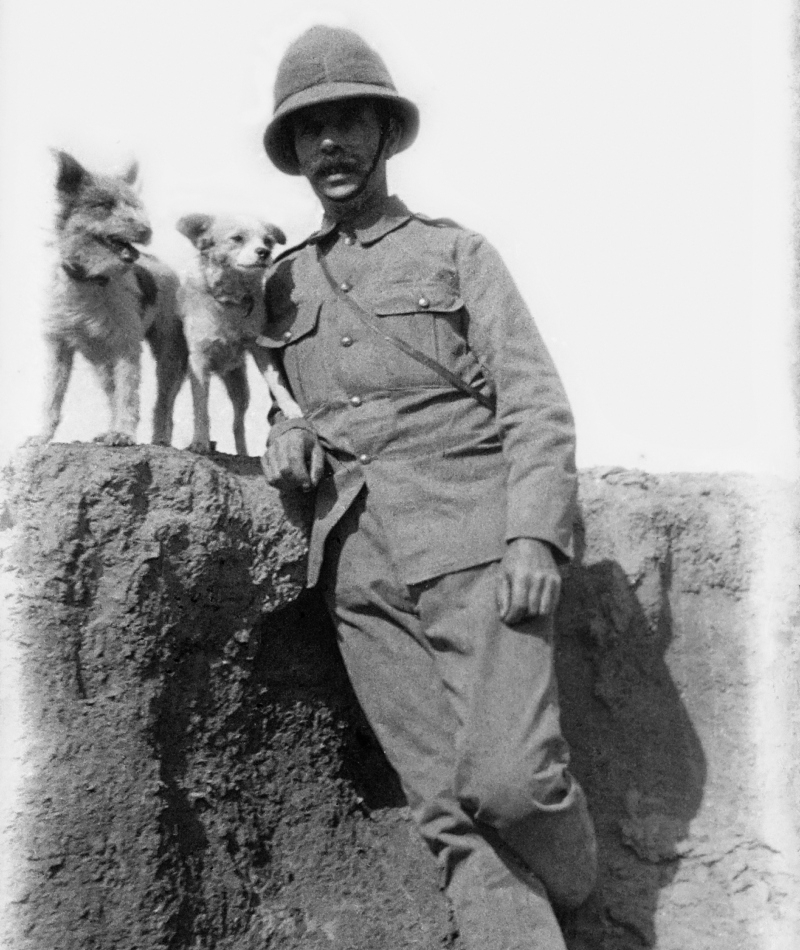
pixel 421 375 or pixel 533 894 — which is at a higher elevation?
pixel 421 375

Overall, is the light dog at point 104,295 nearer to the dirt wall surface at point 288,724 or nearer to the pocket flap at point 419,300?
the dirt wall surface at point 288,724

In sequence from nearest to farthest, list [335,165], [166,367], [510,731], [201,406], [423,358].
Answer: [510,731] → [423,358] → [335,165] → [201,406] → [166,367]

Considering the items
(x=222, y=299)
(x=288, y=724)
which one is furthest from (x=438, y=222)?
(x=288, y=724)

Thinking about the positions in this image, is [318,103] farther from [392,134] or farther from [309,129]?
[392,134]

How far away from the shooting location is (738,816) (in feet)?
12.5

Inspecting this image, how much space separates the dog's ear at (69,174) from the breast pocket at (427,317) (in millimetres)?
1032

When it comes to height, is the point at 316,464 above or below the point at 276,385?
below

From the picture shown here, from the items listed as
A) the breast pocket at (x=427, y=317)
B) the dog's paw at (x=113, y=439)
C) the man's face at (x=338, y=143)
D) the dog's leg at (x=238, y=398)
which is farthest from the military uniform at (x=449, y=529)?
the dog's leg at (x=238, y=398)

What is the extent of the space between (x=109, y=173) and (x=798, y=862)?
320 cm

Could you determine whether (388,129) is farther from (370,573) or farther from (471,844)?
(471,844)

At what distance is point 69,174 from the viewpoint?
3535 millimetres

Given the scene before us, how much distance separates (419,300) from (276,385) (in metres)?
0.56

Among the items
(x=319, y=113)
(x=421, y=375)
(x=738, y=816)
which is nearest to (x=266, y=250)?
(x=319, y=113)

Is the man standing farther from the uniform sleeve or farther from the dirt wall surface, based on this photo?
the dirt wall surface
